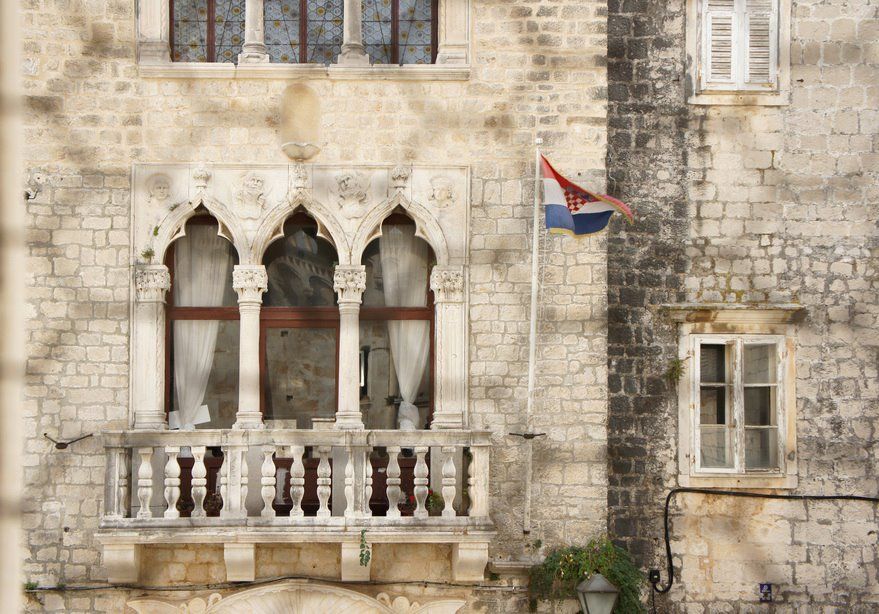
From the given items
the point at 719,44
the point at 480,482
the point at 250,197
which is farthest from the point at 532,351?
the point at 719,44

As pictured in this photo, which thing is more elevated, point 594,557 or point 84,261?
point 84,261

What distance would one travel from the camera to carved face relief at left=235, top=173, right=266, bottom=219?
10.0 metres

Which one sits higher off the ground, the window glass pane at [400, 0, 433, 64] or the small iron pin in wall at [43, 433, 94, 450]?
the window glass pane at [400, 0, 433, 64]

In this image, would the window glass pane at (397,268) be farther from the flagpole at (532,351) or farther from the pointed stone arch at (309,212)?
the flagpole at (532,351)

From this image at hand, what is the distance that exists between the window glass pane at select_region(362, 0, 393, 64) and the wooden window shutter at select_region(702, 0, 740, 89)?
9.41 ft

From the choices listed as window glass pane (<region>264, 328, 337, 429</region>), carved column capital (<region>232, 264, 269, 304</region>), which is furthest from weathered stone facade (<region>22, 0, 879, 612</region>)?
window glass pane (<region>264, 328, 337, 429</region>)

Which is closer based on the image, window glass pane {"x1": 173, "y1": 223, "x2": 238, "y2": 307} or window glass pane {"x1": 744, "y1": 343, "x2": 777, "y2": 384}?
window glass pane {"x1": 173, "y1": 223, "x2": 238, "y2": 307}

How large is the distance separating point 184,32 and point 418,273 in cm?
295

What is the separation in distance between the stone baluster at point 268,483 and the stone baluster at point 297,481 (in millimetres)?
155

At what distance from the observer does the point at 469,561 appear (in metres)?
9.51

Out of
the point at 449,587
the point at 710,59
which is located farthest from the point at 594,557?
the point at 710,59

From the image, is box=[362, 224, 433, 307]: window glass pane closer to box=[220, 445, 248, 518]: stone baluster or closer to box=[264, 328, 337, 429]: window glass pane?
box=[264, 328, 337, 429]: window glass pane

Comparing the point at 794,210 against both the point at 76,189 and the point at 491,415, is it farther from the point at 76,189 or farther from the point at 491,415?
the point at 76,189

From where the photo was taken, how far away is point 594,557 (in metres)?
9.63
